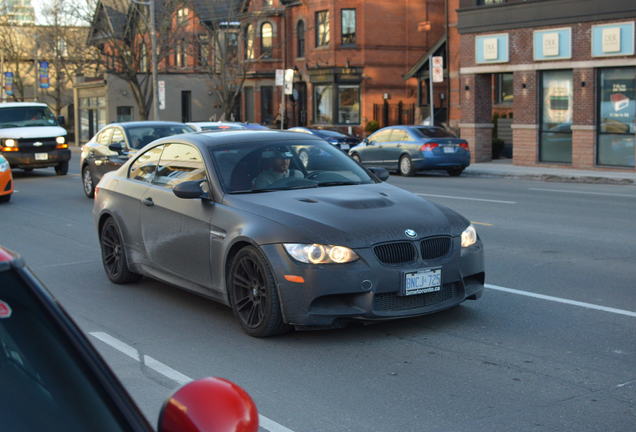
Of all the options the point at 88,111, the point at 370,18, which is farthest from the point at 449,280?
the point at 88,111

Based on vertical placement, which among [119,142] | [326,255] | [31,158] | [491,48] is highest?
[491,48]

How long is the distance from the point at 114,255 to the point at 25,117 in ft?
61.1

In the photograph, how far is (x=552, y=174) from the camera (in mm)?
26734

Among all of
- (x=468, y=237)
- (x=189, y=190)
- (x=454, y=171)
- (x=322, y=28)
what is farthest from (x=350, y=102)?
(x=468, y=237)

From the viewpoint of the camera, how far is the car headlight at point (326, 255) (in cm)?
704

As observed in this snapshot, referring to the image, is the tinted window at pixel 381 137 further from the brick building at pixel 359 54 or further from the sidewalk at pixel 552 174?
the brick building at pixel 359 54

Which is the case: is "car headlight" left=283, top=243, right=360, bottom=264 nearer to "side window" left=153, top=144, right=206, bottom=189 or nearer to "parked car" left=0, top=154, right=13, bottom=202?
"side window" left=153, top=144, right=206, bottom=189

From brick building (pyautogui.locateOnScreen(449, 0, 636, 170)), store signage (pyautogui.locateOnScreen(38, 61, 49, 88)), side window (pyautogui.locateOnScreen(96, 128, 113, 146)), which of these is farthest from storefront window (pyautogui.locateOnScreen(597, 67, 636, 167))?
store signage (pyautogui.locateOnScreen(38, 61, 49, 88))

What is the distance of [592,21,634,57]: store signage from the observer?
27.6 metres

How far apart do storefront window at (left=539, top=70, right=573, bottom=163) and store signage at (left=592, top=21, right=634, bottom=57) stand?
1544 mm

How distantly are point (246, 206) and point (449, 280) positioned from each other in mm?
1727

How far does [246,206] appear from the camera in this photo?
7.71 metres

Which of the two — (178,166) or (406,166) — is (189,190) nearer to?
(178,166)

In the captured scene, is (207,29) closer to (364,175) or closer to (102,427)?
(364,175)
